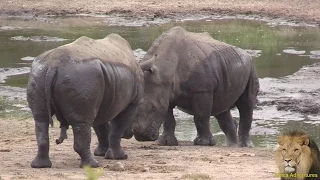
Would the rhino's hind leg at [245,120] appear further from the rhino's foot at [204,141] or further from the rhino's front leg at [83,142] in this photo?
the rhino's front leg at [83,142]

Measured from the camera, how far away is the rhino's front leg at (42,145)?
29.9 feet

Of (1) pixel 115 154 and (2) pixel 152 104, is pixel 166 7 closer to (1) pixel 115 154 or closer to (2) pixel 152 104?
(2) pixel 152 104

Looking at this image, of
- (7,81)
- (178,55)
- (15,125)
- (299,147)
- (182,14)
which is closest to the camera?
(299,147)

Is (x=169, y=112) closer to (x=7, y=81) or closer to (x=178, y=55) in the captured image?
(x=178, y=55)

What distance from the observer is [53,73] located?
8898mm

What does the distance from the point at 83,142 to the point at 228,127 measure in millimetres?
4658

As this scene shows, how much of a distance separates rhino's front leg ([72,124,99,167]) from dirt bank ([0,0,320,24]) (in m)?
24.8

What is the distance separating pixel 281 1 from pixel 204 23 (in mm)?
5318

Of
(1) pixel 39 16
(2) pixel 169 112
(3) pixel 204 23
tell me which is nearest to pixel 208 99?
(2) pixel 169 112

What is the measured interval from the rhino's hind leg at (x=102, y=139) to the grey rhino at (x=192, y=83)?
0.65 m

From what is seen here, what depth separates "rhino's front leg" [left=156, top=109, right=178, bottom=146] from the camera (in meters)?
12.4

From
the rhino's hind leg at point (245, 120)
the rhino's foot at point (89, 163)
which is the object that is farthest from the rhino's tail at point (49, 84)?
the rhino's hind leg at point (245, 120)

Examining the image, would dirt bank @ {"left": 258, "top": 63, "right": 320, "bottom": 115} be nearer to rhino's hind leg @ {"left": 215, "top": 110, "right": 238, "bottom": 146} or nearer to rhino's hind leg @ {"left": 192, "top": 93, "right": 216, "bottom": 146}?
rhino's hind leg @ {"left": 215, "top": 110, "right": 238, "bottom": 146}

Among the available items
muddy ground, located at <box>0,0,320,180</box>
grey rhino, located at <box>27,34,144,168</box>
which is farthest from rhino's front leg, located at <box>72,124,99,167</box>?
muddy ground, located at <box>0,0,320,180</box>
